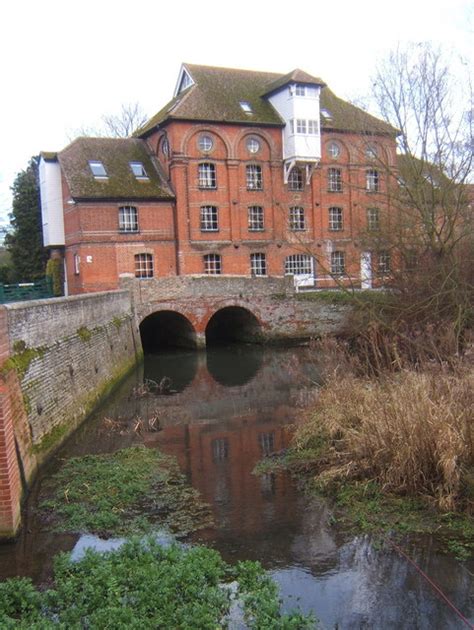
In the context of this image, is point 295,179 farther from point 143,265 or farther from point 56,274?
point 56,274

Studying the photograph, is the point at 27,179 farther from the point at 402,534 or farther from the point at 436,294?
the point at 402,534

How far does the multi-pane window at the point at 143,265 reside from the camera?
32.7 m

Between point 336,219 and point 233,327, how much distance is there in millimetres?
9933

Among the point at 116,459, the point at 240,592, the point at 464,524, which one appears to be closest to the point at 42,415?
the point at 116,459

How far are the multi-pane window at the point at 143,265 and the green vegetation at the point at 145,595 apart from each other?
27.1 m

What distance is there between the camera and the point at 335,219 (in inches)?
1457

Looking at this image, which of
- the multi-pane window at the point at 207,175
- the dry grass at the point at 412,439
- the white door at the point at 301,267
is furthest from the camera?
the white door at the point at 301,267

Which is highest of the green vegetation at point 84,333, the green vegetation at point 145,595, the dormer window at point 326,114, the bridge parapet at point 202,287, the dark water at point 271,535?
the dormer window at point 326,114

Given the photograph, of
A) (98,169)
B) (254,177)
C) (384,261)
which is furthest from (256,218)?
(384,261)

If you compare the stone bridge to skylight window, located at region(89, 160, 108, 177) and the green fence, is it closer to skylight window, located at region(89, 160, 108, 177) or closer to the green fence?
the green fence

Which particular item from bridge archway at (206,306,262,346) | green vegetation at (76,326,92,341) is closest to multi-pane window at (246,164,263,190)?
bridge archway at (206,306,262,346)

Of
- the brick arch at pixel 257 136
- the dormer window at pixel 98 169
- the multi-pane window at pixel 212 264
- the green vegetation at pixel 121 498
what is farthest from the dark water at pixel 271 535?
the brick arch at pixel 257 136

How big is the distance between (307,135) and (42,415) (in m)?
27.6

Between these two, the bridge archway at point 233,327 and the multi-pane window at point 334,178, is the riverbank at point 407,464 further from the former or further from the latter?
the multi-pane window at point 334,178
